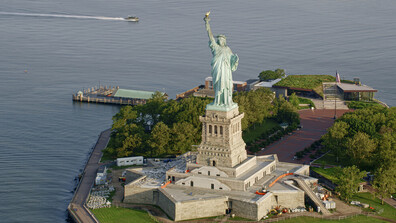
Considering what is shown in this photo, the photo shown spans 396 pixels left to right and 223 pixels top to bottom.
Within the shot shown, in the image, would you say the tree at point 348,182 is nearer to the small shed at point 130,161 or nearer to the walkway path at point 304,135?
the walkway path at point 304,135

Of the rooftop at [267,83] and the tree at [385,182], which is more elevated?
the rooftop at [267,83]

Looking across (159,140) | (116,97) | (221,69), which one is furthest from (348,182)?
(116,97)

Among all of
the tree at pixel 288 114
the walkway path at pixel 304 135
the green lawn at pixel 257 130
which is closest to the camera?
the walkway path at pixel 304 135

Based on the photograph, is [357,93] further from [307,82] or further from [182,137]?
[182,137]

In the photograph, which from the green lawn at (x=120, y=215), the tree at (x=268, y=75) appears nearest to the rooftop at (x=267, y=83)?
the tree at (x=268, y=75)

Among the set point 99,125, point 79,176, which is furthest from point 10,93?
point 79,176
